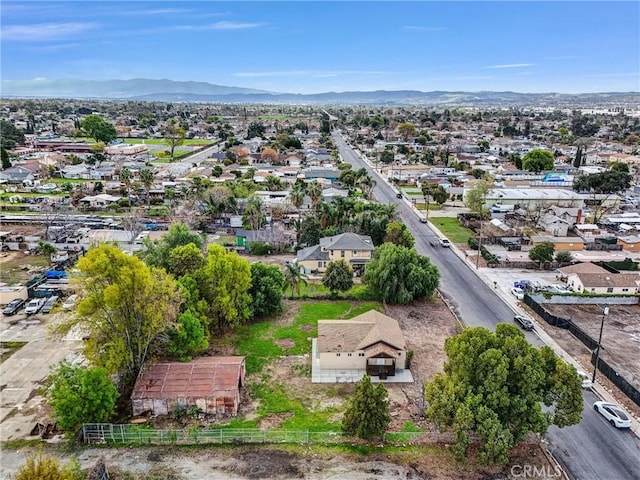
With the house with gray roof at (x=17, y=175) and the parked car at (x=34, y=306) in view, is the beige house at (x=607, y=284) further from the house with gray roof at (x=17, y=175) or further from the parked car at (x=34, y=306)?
the house with gray roof at (x=17, y=175)

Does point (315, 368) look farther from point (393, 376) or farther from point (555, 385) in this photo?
point (555, 385)

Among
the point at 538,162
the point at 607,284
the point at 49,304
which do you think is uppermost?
the point at 538,162

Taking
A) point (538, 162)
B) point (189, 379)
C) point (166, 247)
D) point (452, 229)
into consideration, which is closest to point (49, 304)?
point (166, 247)

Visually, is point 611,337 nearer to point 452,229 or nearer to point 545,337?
point 545,337

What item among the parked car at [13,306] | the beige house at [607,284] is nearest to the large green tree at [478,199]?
the beige house at [607,284]

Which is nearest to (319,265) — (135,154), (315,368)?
(315,368)

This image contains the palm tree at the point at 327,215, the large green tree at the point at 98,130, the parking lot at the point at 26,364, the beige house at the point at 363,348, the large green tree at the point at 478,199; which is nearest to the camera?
the parking lot at the point at 26,364

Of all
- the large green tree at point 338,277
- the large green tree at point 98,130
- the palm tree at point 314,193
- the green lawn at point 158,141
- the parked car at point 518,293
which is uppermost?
the large green tree at point 98,130
